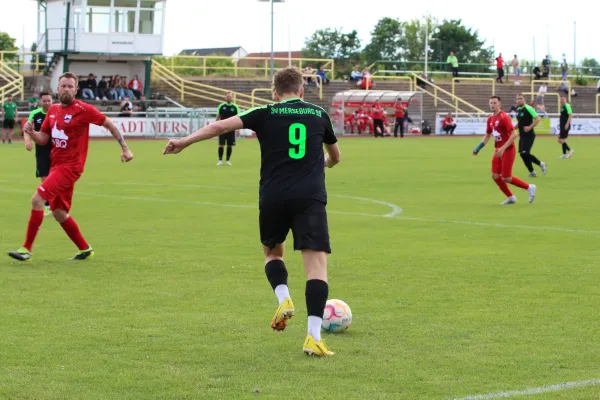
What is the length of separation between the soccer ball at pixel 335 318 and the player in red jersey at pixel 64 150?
4291 mm

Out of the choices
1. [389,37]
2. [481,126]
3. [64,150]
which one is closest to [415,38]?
[389,37]

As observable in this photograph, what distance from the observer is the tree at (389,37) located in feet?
310

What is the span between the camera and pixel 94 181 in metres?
23.8

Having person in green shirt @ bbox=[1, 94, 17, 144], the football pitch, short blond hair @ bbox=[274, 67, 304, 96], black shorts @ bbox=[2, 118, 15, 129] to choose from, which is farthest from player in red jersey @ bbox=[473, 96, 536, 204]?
black shorts @ bbox=[2, 118, 15, 129]

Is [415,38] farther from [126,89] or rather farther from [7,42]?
[126,89]

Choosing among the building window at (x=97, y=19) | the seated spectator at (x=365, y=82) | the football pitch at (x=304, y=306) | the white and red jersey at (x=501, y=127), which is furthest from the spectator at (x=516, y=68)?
the white and red jersey at (x=501, y=127)

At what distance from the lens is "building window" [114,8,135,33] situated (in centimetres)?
5831

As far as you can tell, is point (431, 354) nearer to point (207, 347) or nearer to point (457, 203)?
point (207, 347)

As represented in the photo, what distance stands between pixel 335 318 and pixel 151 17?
5401 cm

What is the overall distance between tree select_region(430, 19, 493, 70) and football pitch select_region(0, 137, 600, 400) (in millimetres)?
60918

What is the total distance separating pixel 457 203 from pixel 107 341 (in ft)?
38.9

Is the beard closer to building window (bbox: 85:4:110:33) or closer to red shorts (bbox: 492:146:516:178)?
red shorts (bbox: 492:146:516:178)

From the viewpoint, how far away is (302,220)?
6812mm

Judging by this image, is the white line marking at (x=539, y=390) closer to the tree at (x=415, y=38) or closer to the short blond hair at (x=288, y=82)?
the short blond hair at (x=288, y=82)
